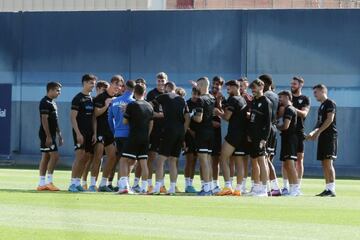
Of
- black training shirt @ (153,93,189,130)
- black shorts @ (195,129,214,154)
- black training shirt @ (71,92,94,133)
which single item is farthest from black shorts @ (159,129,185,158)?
black training shirt @ (71,92,94,133)

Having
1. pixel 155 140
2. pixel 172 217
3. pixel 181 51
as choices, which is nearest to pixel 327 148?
pixel 155 140

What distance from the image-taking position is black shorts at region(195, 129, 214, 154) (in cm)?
2217

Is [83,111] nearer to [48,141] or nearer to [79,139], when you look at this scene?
[79,139]

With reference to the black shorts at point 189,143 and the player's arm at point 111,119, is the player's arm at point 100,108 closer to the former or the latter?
the player's arm at point 111,119

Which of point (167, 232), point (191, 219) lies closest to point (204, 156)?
A: point (191, 219)

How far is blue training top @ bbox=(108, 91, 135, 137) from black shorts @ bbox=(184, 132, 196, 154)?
1.42 m

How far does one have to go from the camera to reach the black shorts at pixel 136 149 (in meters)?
21.4

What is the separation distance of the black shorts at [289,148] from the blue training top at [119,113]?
3005 mm

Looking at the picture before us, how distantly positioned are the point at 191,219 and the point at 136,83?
256 inches

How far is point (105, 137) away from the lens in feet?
74.6

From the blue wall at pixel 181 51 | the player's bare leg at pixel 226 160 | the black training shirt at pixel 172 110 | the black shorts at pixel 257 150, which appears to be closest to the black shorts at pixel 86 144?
the black training shirt at pixel 172 110

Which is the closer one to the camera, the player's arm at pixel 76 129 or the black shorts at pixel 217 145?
the player's arm at pixel 76 129

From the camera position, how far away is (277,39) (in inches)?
1328

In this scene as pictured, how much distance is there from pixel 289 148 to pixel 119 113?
328 cm
